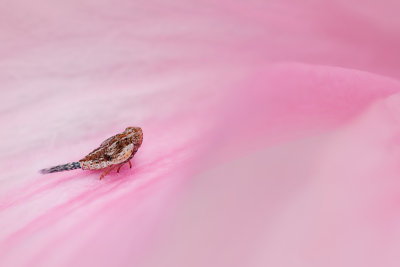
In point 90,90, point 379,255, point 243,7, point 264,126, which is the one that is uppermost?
point 243,7

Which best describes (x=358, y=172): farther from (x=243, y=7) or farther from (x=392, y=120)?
(x=243, y=7)

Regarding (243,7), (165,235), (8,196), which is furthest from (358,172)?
(8,196)

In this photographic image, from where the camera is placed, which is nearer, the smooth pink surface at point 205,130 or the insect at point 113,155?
the smooth pink surface at point 205,130

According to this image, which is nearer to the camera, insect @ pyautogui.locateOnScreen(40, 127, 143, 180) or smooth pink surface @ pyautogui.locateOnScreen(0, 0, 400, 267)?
smooth pink surface @ pyautogui.locateOnScreen(0, 0, 400, 267)
